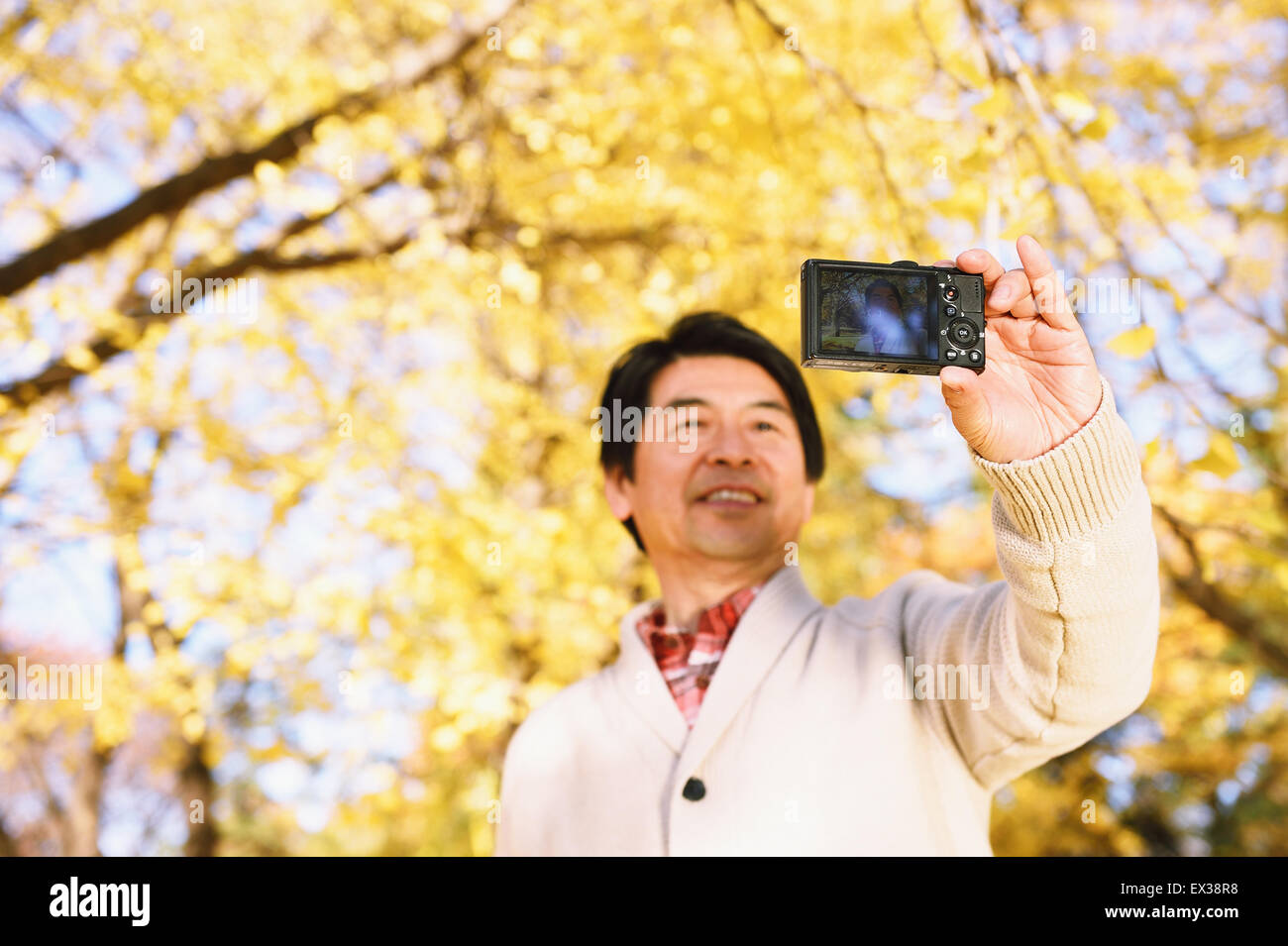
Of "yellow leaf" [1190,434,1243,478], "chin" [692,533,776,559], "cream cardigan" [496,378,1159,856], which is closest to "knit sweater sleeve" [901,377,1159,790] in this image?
"cream cardigan" [496,378,1159,856]

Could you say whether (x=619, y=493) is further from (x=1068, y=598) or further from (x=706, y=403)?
(x=1068, y=598)

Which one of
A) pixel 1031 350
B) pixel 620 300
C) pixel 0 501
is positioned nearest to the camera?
pixel 1031 350

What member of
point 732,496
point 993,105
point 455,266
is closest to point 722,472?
point 732,496

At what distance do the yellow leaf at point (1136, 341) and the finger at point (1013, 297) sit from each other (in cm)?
56

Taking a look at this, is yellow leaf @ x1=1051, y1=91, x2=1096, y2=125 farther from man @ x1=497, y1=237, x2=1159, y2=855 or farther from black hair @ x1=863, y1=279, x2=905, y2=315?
black hair @ x1=863, y1=279, x2=905, y2=315

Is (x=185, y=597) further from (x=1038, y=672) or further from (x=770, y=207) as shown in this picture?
(x=1038, y=672)

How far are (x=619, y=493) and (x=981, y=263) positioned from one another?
3.91 feet

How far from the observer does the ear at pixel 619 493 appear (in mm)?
2332

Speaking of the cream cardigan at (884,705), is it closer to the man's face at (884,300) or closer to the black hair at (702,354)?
the man's face at (884,300)

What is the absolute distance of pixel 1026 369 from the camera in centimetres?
135

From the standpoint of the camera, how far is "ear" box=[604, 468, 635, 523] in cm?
233

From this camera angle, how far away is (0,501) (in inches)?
136

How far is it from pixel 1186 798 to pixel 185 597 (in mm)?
8724
